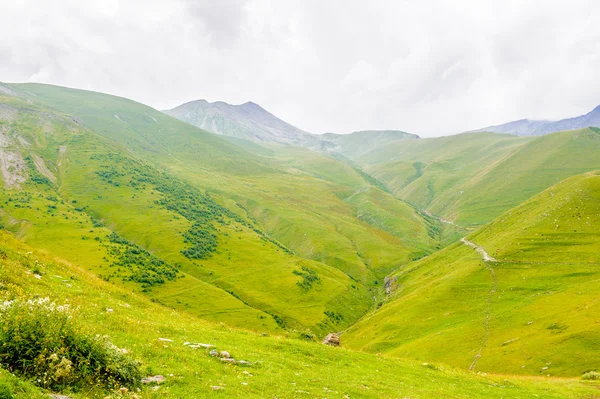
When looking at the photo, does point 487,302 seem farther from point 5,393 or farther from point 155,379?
point 5,393

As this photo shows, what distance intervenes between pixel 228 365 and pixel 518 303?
94.9 meters

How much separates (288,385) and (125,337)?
9.75 meters

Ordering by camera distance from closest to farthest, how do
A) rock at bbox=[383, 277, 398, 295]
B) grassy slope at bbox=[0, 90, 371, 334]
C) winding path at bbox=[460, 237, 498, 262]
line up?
grassy slope at bbox=[0, 90, 371, 334] < winding path at bbox=[460, 237, 498, 262] < rock at bbox=[383, 277, 398, 295]

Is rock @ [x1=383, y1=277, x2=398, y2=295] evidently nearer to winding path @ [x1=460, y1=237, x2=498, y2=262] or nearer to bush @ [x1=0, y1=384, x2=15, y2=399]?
winding path @ [x1=460, y1=237, x2=498, y2=262]

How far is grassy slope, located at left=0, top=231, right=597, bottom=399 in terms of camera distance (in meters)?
16.9

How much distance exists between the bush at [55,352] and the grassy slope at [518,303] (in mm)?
67594

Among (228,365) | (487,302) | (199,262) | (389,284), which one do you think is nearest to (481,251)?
(487,302)

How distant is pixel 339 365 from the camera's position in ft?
91.0

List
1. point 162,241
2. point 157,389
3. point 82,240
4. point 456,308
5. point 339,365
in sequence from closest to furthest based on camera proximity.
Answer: point 157,389 < point 339,365 < point 456,308 < point 82,240 < point 162,241

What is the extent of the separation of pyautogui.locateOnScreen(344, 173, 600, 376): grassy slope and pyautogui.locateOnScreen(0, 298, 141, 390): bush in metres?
67.6

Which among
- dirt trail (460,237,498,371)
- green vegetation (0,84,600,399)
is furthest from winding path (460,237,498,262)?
green vegetation (0,84,600,399)

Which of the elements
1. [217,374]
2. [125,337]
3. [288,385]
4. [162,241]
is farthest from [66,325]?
[162,241]

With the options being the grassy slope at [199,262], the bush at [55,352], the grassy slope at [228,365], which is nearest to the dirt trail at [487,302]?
the grassy slope at [228,365]

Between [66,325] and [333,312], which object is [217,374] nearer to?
[66,325]
